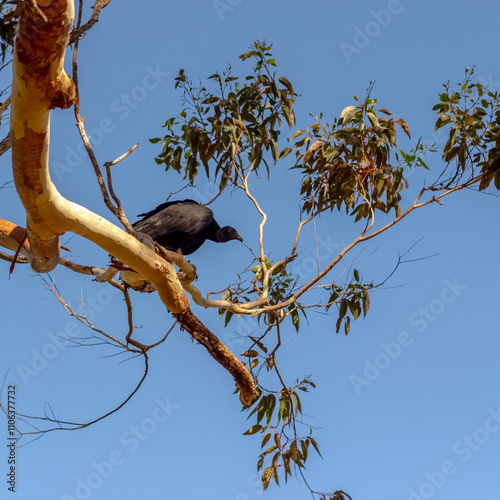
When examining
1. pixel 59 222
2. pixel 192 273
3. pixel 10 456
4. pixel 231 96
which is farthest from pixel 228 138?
pixel 10 456

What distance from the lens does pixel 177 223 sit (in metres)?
5.21

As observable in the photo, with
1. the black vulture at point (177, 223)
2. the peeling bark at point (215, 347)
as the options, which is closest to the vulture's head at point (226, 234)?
the black vulture at point (177, 223)

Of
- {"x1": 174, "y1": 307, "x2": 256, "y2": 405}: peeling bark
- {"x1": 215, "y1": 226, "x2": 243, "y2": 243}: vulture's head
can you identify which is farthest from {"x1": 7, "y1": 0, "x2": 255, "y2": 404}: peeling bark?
{"x1": 215, "y1": 226, "x2": 243, "y2": 243}: vulture's head

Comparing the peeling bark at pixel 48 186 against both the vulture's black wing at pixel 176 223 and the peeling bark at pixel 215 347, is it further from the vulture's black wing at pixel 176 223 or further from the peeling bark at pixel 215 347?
the vulture's black wing at pixel 176 223

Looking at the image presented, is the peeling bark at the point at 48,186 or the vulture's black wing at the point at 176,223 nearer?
the peeling bark at the point at 48,186

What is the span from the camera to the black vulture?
17.0 ft

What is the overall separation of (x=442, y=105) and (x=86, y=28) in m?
2.83

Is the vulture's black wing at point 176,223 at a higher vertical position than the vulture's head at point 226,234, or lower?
lower

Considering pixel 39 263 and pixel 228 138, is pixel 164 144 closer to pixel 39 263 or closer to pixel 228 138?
pixel 228 138

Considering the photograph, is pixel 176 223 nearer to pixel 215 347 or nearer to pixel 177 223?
pixel 177 223

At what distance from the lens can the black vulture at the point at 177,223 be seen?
5168mm

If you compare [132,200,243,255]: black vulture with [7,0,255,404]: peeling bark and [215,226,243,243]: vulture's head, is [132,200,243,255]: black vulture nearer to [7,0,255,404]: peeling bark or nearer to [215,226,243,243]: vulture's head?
[215,226,243,243]: vulture's head

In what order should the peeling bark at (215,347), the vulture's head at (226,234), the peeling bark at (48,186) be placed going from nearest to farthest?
the peeling bark at (48,186), the peeling bark at (215,347), the vulture's head at (226,234)

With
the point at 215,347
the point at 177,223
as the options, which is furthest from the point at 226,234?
the point at 215,347
